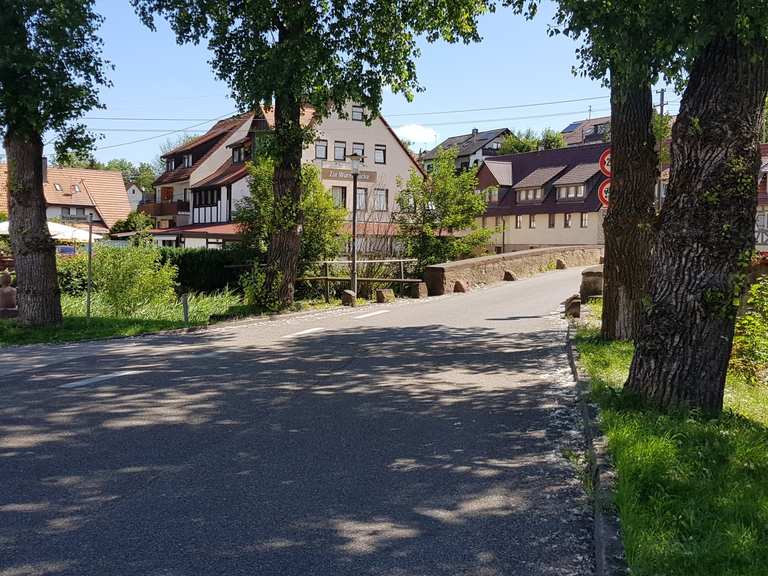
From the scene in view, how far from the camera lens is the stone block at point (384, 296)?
891 inches

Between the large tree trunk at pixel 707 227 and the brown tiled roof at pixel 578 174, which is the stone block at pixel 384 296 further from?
the brown tiled roof at pixel 578 174

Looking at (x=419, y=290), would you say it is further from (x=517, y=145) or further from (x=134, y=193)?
(x=134, y=193)

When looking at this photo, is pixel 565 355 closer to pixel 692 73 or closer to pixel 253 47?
pixel 692 73

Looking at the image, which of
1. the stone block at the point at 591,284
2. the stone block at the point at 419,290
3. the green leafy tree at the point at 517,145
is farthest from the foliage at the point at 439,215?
the green leafy tree at the point at 517,145

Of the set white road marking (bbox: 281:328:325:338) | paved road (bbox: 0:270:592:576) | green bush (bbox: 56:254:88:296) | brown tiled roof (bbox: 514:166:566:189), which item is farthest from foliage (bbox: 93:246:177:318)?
brown tiled roof (bbox: 514:166:566:189)

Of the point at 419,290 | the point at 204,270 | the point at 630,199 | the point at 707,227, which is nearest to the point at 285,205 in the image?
the point at 419,290

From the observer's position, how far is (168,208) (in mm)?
62281

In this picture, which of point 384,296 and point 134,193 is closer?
point 384,296

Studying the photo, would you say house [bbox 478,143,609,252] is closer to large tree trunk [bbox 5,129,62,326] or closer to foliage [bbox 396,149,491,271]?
foliage [bbox 396,149,491,271]

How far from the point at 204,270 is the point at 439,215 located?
9.44 m

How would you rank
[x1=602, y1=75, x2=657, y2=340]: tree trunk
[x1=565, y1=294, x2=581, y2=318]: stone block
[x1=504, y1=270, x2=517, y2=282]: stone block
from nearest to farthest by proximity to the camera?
[x1=602, y1=75, x2=657, y2=340]: tree trunk
[x1=565, y1=294, x2=581, y2=318]: stone block
[x1=504, y1=270, x2=517, y2=282]: stone block

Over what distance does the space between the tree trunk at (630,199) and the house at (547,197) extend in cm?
4895

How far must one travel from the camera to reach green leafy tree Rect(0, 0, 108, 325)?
46.8 feet

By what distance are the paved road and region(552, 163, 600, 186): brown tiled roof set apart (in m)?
53.4
